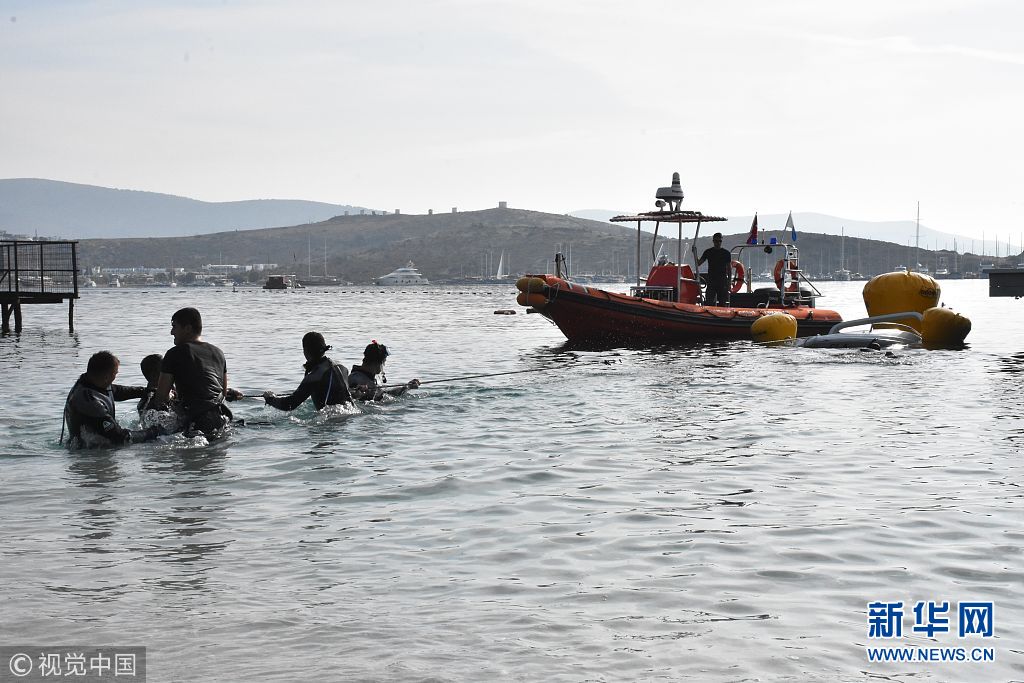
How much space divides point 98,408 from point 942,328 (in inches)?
830

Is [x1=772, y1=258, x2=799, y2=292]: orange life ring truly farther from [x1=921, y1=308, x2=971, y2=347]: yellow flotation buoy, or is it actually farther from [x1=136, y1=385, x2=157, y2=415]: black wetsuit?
[x1=136, y1=385, x2=157, y2=415]: black wetsuit

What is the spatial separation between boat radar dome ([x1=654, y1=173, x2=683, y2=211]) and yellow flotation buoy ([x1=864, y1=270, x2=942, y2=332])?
540 centimetres

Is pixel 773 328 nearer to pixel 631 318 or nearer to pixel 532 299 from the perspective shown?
pixel 631 318

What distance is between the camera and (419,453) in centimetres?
1096

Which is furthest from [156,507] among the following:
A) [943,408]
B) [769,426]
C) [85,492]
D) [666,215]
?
[666,215]

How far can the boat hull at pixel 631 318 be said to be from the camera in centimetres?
2630

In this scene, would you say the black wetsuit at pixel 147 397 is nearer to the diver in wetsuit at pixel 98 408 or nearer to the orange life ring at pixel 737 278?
the diver in wetsuit at pixel 98 408

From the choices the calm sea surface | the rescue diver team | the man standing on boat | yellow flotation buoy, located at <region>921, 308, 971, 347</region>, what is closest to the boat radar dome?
the man standing on boat

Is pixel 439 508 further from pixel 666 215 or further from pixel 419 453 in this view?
pixel 666 215

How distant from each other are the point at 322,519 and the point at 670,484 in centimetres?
300

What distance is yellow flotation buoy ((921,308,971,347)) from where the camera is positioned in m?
25.9

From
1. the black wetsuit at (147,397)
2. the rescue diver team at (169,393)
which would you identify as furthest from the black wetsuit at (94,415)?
the black wetsuit at (147,397)

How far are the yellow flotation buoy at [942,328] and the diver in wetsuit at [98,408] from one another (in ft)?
66.8

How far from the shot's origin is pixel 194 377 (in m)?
10.8
